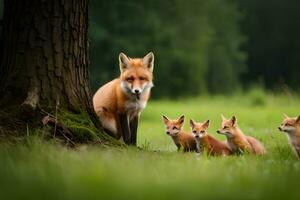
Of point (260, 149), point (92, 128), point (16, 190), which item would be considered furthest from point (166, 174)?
point (260, 149)

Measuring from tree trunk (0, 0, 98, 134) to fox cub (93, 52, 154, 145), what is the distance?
167 cm

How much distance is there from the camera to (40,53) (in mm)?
8555

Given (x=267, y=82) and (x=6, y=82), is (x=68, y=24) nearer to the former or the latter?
(x=6, y=82)

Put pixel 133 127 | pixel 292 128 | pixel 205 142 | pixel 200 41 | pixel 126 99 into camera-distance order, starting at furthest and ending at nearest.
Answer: pixel 200 41 < pixel 205 142 < pixel 133 127 < pixel 126 99 < pixel 292 128

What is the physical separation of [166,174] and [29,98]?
2.87m

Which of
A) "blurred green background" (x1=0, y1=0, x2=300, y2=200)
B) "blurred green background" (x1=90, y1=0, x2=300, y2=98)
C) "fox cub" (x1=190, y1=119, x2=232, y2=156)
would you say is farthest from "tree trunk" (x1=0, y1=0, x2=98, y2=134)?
"blurred green background" (x1=90, y1=0, x2=300, y2=98)

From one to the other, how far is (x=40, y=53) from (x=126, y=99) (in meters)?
2.12

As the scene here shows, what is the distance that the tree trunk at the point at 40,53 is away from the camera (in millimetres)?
8539

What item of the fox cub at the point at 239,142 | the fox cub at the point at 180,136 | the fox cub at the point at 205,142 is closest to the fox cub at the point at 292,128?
the fox cub at the point at 239,142

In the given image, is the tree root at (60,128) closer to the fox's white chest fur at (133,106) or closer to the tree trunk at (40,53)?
Result: the tree trunk at (40,53)

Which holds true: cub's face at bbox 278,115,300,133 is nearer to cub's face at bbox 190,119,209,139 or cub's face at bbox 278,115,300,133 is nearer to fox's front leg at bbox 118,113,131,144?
cub's face at bbox 190,119,209,139

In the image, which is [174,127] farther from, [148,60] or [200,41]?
[200,41]

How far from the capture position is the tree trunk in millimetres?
8539

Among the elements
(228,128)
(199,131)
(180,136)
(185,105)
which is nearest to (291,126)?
(228,128)
